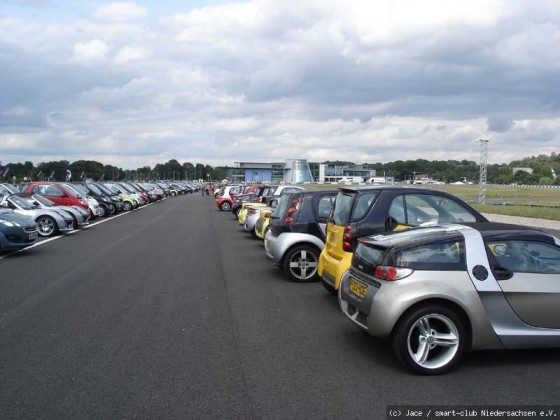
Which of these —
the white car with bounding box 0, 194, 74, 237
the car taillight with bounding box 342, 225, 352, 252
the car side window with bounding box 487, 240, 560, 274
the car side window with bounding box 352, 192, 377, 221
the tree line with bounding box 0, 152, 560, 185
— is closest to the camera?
the car side window with bounding box 487, 240, 560, 274

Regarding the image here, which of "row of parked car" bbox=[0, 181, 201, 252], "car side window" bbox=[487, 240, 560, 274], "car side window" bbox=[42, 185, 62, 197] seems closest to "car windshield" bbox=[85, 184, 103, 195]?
"row of parked car" bbox=[0, 181, 201, 252]

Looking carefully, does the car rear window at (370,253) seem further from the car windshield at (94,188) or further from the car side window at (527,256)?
the car windshield at (94,188)

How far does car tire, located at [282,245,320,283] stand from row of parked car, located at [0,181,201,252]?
7282 mm

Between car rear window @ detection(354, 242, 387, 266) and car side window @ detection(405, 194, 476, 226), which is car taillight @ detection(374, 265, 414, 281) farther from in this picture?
car side window @ detection(405, 194, 476, 226)

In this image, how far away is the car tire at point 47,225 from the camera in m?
18.7

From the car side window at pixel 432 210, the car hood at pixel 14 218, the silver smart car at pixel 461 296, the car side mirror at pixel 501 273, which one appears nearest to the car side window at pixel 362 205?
the car side window at pixel 432 210

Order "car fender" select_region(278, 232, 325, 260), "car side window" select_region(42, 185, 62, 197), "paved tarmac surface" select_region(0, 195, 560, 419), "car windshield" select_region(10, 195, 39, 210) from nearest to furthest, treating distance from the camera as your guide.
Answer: "paved tarmac surface" select_region(0, 195, 560, 419) < "car fender" select_region(278, 232, 325, 260) < "car windshield" select_region(10, 195, 39, 210) < "car side window" select_region(42, 185, 62, 197)

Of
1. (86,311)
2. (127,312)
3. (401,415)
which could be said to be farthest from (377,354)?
(86,311)

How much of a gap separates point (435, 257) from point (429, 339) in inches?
30.4

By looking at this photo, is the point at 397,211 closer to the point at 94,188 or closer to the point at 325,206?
the point at 325,206

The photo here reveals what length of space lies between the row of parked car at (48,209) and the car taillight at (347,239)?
9217 millimetres

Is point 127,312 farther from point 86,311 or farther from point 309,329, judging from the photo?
point 309,329

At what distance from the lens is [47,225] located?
18719mm

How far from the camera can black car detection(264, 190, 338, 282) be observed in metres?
10.0
